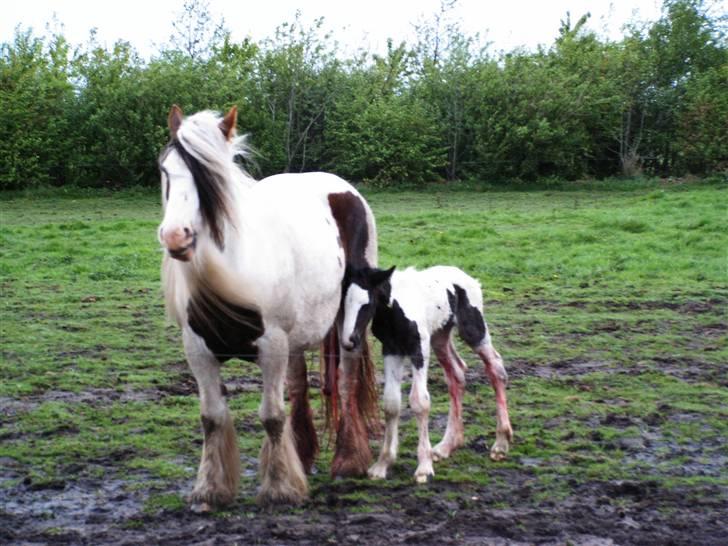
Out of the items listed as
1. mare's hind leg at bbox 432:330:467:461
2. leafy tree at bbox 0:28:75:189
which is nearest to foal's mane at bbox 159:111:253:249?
mare's hind leg at bbox 432:330:467:461

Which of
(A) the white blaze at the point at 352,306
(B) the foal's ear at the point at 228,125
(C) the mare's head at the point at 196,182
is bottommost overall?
(A) the white blaze at the point at 352,306

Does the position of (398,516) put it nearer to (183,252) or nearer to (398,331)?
(398,331)

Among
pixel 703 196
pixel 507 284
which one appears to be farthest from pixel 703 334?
pixel 703 196

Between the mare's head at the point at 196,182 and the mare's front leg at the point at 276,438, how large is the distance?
0.67 meters

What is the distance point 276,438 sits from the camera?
556 cm

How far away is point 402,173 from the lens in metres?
26.6

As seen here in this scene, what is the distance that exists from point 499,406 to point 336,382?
3.42 ft

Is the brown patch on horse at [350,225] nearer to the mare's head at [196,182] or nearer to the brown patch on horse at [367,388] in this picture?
the brown patch on horse at [367,388]

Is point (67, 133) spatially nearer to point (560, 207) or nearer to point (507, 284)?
point (560, 207)

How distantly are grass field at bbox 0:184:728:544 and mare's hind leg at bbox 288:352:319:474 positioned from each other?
18 centimetres

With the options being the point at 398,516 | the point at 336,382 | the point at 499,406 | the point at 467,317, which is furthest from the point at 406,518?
the point at 467,317

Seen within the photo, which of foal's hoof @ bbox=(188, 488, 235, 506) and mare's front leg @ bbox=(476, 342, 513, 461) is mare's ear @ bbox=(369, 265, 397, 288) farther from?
foal's hoof @ bbox=(188, 488, 235, 506)

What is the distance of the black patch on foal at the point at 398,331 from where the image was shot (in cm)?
618

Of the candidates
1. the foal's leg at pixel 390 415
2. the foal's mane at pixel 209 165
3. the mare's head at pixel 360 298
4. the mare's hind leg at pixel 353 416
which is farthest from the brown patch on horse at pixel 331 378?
the foal's mane at pixel 209 165
